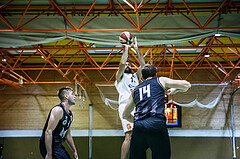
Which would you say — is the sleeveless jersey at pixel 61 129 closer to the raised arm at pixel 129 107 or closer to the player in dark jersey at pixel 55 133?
the player in dark jersey at pixel 55 133

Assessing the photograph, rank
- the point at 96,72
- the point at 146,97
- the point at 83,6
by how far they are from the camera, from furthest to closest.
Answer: the point at 96,72 < the point at 83,6 < the point at 146,97

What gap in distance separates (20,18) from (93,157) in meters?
10.7

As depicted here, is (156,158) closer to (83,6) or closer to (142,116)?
(142,116)

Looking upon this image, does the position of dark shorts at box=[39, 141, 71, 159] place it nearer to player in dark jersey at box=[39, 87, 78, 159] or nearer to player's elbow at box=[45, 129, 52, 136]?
player in dark jersey at box=[39, 87, 78, 159]

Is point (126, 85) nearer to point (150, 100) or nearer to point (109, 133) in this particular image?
point (150, 100)

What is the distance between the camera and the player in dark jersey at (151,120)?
345 centimetres

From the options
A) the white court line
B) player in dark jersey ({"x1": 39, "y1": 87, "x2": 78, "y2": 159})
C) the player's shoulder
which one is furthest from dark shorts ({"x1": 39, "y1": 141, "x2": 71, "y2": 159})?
the white court line

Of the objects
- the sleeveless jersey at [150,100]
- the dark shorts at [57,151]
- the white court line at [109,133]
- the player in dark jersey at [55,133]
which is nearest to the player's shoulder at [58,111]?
the player in dark jersey at [55,133]

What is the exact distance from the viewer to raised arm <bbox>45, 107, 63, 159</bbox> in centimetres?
440

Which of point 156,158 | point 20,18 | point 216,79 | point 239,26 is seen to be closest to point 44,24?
point 20,18

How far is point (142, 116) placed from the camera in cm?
362

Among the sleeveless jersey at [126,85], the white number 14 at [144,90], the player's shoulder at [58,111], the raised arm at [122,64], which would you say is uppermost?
the raised arm at [122,64]

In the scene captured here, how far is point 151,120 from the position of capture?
11.6 ft

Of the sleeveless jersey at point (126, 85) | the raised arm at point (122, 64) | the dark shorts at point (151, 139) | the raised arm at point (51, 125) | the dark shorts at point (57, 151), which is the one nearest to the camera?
the dark shorts at point (151, 139)
